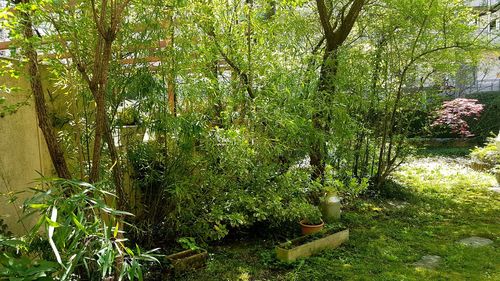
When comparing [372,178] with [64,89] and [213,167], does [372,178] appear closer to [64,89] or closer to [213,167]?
[213,167]

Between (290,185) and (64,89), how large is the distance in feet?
6.62

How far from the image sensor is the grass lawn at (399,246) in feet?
9.37

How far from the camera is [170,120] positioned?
2.61 meters

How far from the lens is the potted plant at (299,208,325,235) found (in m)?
3.43

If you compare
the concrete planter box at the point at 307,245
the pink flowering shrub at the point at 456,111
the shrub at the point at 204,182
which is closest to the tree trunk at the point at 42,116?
the shrub at the point at 204,182

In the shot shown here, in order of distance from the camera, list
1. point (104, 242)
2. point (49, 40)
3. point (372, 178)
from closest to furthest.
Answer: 1. point (104, 242)
2. point (49, 40)
3. point (372, 178)

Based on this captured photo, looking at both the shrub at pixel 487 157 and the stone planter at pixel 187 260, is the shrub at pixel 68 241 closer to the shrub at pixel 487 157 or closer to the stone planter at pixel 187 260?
the stone planter at pixel 187 260

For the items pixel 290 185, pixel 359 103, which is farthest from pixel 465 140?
pixel 290 185

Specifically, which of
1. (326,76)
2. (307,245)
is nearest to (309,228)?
(307,245)

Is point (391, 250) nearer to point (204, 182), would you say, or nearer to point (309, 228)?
point (309, 228)

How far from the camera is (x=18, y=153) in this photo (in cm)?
252

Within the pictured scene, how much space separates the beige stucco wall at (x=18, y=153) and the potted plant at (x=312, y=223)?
226 centimetres

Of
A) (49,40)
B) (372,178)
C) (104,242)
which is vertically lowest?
(372,178)

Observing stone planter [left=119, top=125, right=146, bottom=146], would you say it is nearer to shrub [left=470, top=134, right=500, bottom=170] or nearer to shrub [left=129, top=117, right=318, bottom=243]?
shrub [left=129, top=117, right=318, bottom=243]
